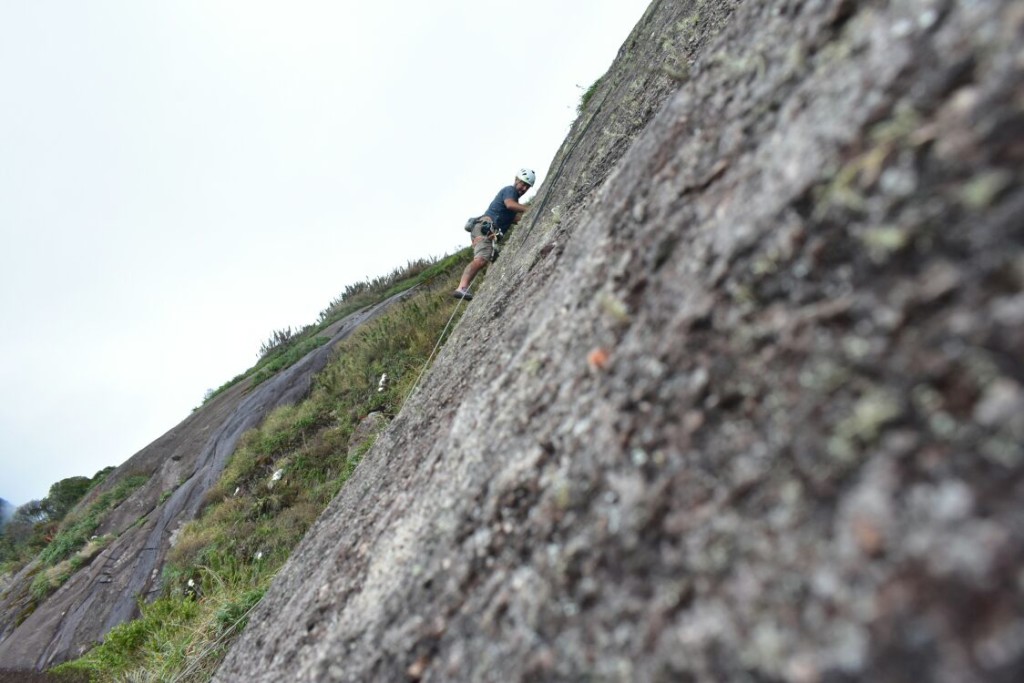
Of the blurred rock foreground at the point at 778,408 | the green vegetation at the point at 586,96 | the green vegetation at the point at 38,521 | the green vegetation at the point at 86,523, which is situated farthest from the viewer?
the green vegetation at the point at 38,521

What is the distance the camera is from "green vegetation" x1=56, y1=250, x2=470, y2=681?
5508 mm

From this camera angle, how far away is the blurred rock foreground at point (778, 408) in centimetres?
79

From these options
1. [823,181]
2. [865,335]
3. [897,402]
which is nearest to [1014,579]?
[897,402]

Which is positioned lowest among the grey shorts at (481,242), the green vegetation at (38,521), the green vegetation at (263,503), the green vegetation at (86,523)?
the green vegetation at (263,503)

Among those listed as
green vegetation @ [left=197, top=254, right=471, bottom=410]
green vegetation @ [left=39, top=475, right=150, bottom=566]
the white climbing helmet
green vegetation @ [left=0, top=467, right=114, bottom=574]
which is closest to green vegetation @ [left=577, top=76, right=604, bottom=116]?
the white climbing helmet

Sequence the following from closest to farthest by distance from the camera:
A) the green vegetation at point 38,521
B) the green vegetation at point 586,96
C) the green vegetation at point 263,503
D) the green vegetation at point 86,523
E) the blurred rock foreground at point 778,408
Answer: the blurred rock foreground at point 778,408 < the green vegetation at point 263,503 < the green vegetation at point 586,96 < the green vegetation at point 86,523 < the green vegetation at point 38,521

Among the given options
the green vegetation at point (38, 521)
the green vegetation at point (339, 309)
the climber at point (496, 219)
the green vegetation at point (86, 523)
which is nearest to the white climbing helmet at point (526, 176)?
the climber at point (496, 219)

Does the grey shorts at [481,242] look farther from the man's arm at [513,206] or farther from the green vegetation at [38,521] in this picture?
the green vegetation at [38,521]

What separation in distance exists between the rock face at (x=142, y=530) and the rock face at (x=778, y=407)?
1031cm

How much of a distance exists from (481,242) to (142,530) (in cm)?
955

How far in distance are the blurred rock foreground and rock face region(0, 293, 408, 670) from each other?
10.3 meters

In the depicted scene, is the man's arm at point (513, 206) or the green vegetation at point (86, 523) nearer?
the man's arm at point (513, 206)

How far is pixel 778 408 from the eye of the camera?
1040 millimetres

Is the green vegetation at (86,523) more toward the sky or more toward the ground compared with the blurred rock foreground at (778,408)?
more toward the sky
